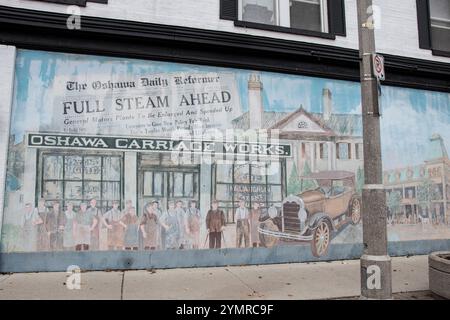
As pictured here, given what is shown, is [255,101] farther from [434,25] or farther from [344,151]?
[434,25]

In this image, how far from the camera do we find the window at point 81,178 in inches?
284

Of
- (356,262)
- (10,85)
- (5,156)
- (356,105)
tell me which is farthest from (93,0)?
(356,262)

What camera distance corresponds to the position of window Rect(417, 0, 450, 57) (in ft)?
32.0

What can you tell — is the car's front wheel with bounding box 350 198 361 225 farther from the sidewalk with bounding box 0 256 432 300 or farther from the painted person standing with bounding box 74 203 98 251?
the painted person standing with bounding box 74 203 98 251

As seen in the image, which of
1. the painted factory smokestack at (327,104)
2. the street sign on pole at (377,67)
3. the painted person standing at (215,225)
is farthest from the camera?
the painted factory smokestack at (327,104)

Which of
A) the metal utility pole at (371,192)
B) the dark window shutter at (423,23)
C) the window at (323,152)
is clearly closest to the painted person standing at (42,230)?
the metal utility pole at (371,192)

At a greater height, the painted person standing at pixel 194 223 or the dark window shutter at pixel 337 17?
the dark window shutter at pixel 337 17

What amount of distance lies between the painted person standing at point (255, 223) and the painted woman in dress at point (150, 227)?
1774 mm

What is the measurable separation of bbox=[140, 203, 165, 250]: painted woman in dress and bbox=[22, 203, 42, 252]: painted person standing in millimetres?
1774

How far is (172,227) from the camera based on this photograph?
7691mm

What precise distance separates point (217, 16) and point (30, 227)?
523 centimetres

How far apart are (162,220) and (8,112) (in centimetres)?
324

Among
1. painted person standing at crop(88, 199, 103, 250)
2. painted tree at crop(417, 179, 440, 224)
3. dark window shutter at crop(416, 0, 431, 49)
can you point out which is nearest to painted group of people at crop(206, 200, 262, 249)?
painted person standing at crop(88, 199, 103, 250)

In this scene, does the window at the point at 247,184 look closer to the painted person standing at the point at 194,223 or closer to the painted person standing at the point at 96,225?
the painted person standing at the point at 194,223
